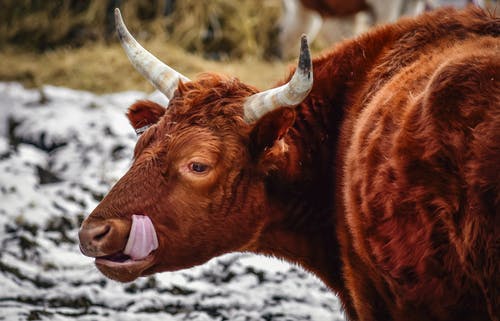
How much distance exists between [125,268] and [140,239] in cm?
14

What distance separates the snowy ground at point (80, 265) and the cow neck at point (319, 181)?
115 centimetres

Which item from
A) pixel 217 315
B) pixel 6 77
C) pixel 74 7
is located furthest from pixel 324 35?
pixel 217 315

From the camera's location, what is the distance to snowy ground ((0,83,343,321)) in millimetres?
5098

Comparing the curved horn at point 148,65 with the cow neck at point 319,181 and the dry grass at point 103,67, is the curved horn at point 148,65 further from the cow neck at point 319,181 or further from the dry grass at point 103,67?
the dry grass at point 103,67

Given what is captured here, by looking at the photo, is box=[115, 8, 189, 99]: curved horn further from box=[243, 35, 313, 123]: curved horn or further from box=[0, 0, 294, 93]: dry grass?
box=[0, 0, 294, 93]: dry grass

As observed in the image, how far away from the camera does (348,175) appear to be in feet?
10.8

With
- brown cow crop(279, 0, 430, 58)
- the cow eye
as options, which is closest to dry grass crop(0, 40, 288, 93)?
brown cow crop(279, 0, 430, 58)

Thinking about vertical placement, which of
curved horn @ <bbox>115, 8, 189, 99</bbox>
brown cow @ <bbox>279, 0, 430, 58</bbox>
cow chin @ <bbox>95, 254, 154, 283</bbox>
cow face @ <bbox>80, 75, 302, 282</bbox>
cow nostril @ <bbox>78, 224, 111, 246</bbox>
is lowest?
cow chin @ <bbox>95, 254, 154, 283</bbox>

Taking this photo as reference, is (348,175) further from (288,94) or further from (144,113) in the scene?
(144,113)

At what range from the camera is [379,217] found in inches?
119

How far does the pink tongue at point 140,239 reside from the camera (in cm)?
333

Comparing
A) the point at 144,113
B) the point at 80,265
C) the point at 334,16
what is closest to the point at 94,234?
the point at 144,113

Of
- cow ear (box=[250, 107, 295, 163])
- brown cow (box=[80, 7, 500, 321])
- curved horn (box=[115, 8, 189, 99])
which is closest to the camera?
brown cow (box=[80, 7, 500, 321])

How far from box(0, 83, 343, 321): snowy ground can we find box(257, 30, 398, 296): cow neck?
1.15 metres
